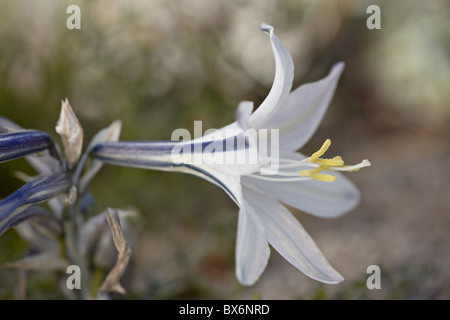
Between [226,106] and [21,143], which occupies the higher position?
[226,106]

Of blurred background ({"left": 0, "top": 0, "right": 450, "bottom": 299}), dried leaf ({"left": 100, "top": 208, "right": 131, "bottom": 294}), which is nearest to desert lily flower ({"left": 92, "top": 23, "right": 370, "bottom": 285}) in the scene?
dried leaf ({"left": 100, "top": 208, "right": 131, "bottom": 294})

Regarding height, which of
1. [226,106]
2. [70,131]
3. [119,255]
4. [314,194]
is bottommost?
[119,255]

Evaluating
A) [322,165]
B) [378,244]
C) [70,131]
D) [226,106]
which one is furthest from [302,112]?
[226,106]

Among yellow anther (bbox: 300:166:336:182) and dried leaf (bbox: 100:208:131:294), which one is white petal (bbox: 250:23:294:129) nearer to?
yellow anther (bbox: 300:166:336:182)

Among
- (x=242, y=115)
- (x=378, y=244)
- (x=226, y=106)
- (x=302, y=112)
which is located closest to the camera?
(x=242, y=115)

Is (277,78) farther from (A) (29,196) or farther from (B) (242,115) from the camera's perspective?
(A) (29,196)
